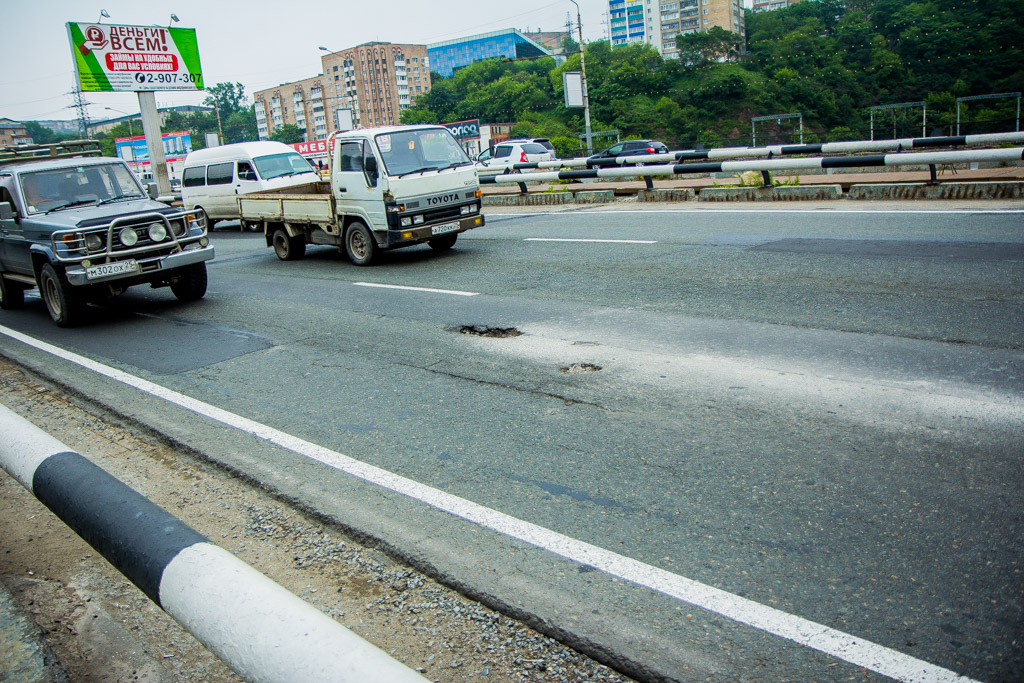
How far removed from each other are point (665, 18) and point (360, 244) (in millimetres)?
188455

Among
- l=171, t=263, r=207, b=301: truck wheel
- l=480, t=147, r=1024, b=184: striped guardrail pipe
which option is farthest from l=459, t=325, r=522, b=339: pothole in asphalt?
l=480, t=147, r=1024, b=184: striped guardrail pipe

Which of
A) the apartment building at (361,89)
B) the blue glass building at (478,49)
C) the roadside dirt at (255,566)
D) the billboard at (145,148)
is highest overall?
the blue glass building at (478,49)

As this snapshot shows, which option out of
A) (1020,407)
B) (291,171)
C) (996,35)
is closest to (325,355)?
(1020,407)

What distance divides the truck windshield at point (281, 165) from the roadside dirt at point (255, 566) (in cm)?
1727

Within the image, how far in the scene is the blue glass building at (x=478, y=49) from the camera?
15438cm

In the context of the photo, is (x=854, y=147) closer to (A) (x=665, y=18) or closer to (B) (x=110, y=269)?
(B) (x=110, y=269)

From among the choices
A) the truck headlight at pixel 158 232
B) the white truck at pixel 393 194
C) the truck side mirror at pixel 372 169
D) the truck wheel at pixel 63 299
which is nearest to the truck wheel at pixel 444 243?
the white truck at pixel 393 194

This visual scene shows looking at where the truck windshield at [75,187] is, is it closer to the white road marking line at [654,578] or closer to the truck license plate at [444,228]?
the truck license plate at [444,228]

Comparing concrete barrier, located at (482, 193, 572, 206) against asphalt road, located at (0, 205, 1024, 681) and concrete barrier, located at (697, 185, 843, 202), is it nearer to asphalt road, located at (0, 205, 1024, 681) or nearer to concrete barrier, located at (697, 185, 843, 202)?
concrete barrier, located at (697, 185, 843, 202)

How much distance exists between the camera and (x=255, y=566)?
3588mm

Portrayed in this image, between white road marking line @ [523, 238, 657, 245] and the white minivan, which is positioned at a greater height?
the white minivan

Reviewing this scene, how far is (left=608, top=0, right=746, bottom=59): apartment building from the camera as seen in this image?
15962 cm

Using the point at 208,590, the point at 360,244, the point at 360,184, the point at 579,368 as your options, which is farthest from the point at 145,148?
the point at 208,590

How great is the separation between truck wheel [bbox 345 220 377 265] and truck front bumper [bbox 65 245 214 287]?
265 cm
